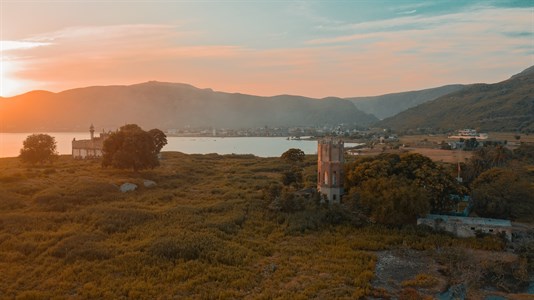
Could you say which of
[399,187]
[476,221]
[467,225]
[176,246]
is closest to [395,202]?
[399,187]

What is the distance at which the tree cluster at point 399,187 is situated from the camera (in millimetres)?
30344

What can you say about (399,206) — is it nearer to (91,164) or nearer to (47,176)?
(47,176)

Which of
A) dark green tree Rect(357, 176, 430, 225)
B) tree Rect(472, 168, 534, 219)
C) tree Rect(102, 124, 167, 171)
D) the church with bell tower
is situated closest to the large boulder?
tree Rect(102, 124, 167, 171)

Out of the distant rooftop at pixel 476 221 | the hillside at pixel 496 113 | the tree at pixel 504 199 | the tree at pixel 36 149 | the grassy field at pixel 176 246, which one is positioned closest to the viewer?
the grassy field at pixel 176 246

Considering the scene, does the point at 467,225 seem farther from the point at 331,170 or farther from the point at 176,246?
the point at 176,246

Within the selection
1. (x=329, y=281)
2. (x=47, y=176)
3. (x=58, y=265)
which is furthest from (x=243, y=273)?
(x=47, y=176)

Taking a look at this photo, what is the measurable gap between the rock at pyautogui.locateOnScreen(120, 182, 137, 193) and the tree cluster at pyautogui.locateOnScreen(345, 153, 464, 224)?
72.3 feet

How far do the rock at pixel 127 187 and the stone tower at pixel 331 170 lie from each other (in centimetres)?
1949

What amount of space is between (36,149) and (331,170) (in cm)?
4301

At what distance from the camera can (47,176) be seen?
47.3 meters

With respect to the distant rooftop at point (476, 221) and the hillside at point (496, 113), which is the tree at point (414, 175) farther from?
the hillside at point (496, 113)

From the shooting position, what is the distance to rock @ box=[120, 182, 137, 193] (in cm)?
4162

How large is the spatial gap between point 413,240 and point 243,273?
12952mm

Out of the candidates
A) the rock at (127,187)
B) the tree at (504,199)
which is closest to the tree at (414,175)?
the tree at (504,199)
